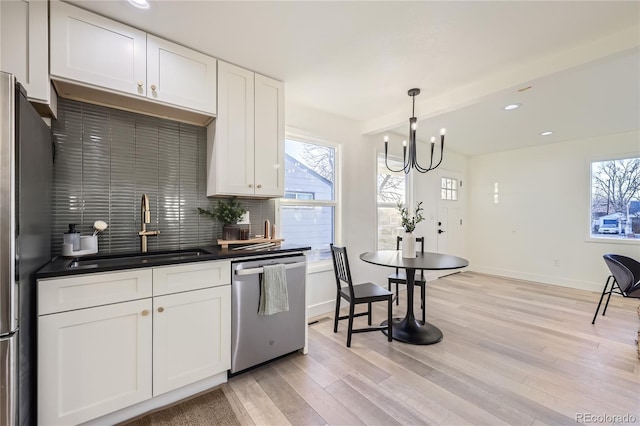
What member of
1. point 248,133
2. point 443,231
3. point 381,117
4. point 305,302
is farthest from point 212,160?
point 443,231

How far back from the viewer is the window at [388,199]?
4066mm

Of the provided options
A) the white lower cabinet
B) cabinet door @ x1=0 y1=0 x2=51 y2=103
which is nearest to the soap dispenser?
the white lower cabinet

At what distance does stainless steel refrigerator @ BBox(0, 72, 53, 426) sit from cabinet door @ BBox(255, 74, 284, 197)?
1.38 meters

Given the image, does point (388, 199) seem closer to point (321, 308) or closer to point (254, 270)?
point (321, 308)

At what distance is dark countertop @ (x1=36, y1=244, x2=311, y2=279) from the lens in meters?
1.39

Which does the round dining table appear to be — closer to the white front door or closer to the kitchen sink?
the kitchen sink

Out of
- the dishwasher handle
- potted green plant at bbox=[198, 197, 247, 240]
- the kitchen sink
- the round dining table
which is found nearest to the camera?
the kitchen sink

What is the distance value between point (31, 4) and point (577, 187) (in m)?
6.67

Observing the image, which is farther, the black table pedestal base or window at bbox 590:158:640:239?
window at bbox 590:158:640:239

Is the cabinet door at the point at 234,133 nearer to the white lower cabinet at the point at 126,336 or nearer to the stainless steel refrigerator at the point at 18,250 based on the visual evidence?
the white lower cabinet at the point at 126,336

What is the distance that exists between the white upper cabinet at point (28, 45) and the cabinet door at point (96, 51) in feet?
0.14

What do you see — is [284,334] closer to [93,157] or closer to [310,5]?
[93,157]

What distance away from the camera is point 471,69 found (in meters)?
2.34

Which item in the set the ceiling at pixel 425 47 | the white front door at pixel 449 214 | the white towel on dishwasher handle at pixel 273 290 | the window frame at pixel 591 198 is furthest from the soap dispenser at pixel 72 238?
the window frame at pixel 591 198
